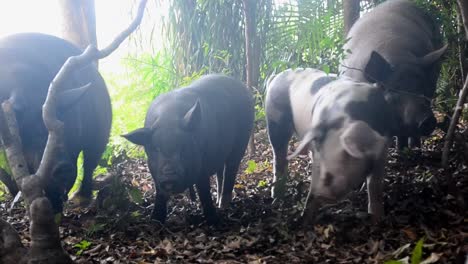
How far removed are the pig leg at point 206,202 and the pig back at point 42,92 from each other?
3.51 feet

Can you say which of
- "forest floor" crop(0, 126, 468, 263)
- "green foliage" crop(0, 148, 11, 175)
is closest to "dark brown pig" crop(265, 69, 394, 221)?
"forest floor" crop(0, 126, 468, 263)

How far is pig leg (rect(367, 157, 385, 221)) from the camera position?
381 cm

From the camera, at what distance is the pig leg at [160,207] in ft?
14.8

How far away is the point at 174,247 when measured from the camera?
3.85 metres

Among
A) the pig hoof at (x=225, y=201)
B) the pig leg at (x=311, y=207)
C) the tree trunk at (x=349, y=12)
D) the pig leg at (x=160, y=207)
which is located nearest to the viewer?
the pig leg at (x=311, y=207)

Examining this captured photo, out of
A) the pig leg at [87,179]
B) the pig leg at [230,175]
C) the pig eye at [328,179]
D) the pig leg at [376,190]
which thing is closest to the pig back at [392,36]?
the pig leg at [230,175]

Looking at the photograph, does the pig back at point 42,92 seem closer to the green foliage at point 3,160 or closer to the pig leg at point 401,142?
the green foliage at point 3,160

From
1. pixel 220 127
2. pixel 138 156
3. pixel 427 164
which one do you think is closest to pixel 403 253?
pixel 427 164

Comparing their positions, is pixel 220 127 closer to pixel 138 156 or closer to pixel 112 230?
pixel 112 230

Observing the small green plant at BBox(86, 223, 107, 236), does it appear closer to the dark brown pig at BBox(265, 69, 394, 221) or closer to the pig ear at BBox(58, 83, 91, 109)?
the pig ear at BBox(58, 83, 91, 109)

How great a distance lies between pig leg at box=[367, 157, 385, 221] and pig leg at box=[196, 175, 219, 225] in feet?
3.94

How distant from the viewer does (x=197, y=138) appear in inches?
180

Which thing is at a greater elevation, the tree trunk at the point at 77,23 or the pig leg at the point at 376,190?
the tree trunk at the point at 77,23

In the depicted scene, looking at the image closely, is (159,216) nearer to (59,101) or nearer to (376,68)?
(59,101)
